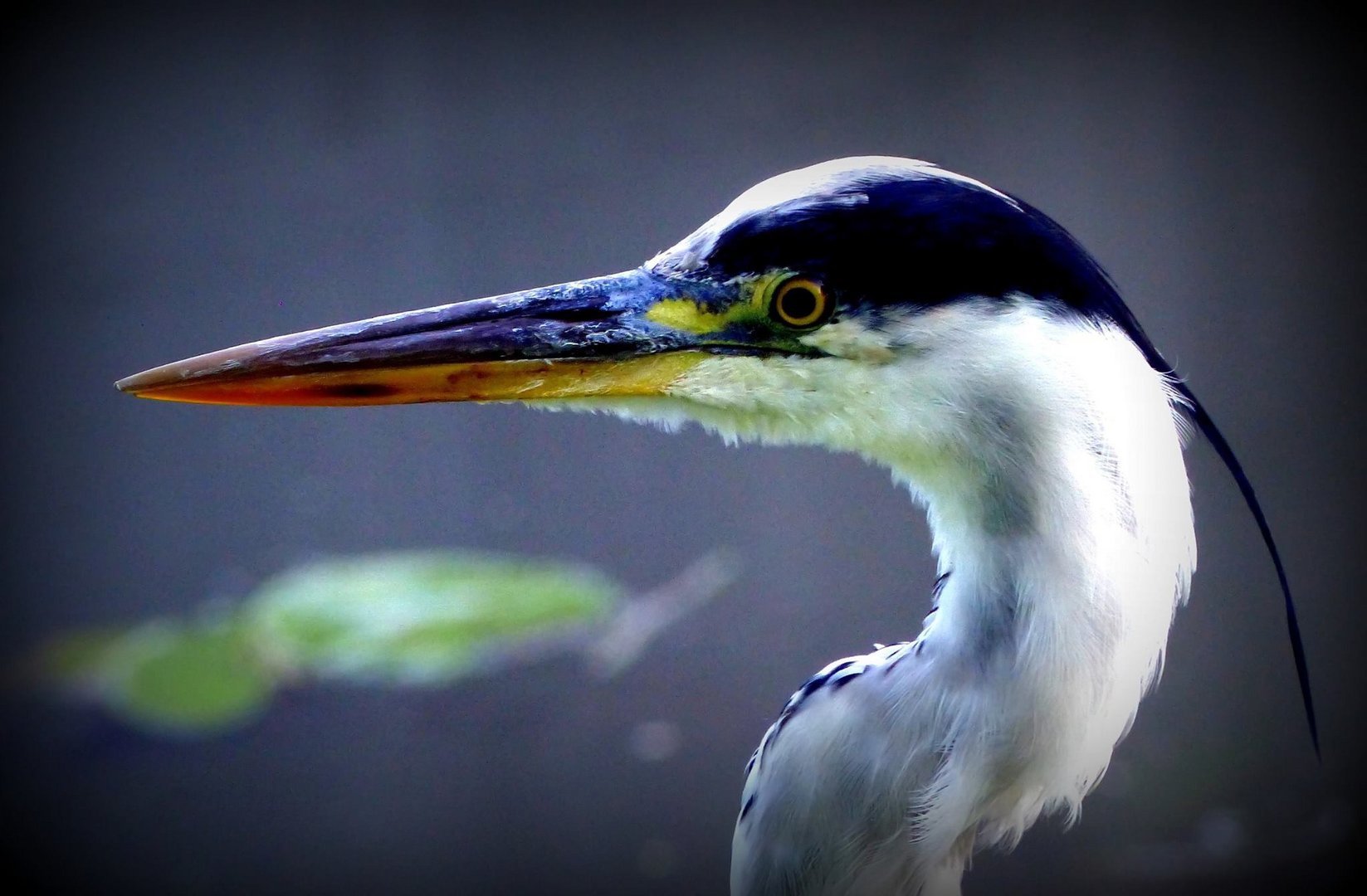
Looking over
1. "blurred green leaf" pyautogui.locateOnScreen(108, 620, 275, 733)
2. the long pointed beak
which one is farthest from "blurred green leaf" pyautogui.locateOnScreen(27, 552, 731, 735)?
the long pointed beak

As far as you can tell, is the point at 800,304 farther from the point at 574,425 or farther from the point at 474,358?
the point at 574,425

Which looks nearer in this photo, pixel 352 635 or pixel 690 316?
pixel 690 316

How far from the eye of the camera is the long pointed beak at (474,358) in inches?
30.5

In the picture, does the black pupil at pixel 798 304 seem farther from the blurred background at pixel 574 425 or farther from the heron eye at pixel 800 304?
the blurred background at pixel 574 425

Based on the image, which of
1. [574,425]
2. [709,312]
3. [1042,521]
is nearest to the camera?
[1042,521]

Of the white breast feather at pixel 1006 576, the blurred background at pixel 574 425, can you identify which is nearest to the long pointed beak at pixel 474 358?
the white breast feather at pixel 1006 576

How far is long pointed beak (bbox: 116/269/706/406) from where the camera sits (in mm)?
774

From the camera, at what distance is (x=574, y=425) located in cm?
179

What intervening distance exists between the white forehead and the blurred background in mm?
1012

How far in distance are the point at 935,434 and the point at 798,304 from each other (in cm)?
14

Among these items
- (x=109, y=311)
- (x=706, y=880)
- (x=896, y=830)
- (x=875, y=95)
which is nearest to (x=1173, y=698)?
(x=706, y=880)

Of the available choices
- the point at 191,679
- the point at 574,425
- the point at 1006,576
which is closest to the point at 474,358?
the point at 1006,576

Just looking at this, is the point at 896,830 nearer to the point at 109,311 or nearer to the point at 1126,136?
the point at 1126,136

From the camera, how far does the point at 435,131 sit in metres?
1.74
